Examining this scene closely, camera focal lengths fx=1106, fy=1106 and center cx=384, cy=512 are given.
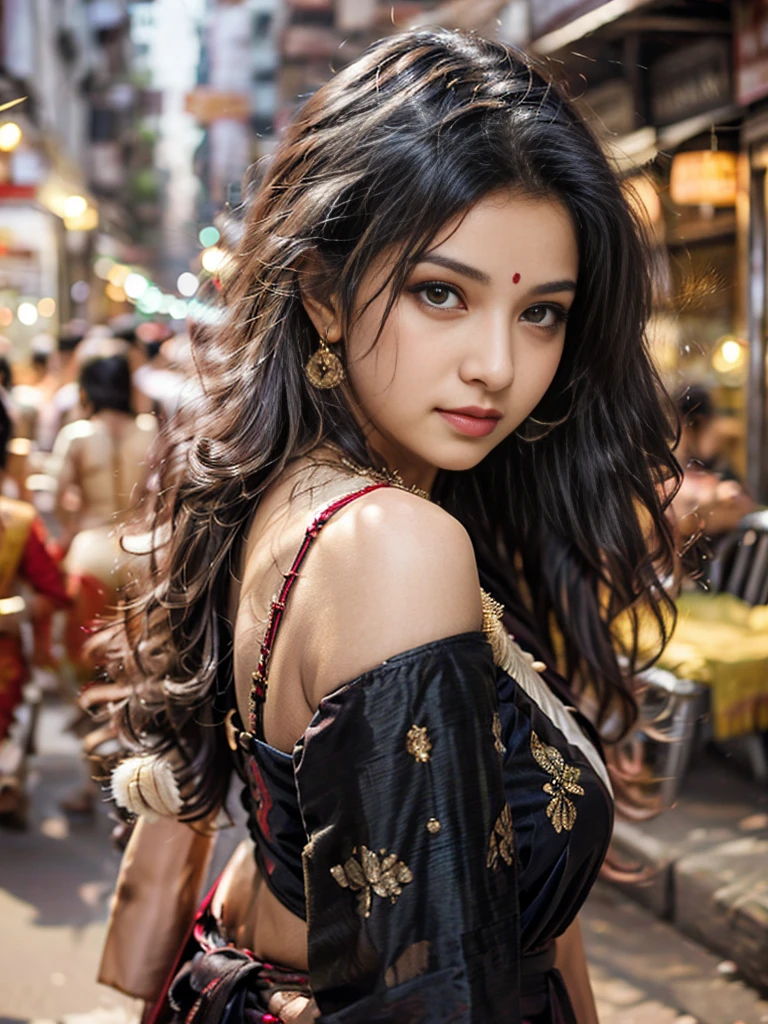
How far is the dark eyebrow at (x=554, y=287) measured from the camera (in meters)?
1.22

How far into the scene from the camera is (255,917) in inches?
56.9

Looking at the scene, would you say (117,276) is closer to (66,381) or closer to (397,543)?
(66,381)

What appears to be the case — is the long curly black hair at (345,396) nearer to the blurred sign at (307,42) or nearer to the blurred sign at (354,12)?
the blurred sign at (354,12)

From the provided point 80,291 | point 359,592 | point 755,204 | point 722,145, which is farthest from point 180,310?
point 80,291

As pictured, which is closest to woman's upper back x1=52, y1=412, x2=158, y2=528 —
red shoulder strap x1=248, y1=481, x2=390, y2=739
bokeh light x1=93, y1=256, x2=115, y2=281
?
red shoulder strap x1=248, y1=481, x2=390, y2=739

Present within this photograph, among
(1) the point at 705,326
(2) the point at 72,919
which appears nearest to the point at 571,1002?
(2) the point at 72,919

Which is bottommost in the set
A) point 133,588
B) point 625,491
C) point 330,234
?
point 133,588

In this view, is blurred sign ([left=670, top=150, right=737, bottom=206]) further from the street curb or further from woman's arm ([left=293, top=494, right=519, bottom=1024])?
woman's arm ([left=293, top=494, right=519, bottom=1024])

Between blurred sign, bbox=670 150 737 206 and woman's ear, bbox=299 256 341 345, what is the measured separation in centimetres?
634

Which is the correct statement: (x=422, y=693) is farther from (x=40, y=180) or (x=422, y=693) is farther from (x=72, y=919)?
(x=40, y=180)

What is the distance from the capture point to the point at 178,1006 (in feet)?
4.86

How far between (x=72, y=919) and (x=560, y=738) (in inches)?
135

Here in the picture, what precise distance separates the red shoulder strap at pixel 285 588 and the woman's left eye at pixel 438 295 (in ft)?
0.67

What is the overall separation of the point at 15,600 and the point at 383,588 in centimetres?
413
